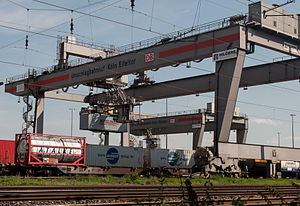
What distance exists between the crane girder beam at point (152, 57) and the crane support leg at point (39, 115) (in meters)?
1.27

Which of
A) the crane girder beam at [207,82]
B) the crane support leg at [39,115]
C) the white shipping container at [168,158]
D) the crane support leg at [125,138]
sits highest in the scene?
the crane girder beam at [207,82]

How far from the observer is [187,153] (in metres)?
34.2

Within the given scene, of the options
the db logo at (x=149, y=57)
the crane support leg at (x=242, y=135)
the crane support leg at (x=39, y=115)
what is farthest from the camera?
the crane support leg at (x=242, y=135)

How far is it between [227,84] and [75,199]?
61.7 ft

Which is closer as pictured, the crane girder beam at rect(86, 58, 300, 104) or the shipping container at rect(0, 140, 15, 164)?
the shipping container at rect(0, 140, 15, 164)

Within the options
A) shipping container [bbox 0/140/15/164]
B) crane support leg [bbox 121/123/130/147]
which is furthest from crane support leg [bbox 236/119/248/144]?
shipping container [bbox 0/140/15/164]

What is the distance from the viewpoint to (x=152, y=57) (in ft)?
107

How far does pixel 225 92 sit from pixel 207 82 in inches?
384

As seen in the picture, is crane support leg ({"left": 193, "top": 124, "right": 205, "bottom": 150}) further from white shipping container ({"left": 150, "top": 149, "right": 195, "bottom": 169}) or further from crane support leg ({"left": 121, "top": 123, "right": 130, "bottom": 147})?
white shipping container ({"left": 150, "top": 149, "right": 195, "bottom": 169})

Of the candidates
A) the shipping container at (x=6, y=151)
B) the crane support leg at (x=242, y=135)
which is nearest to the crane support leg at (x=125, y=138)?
the crane support leg at (x=242, y=135)

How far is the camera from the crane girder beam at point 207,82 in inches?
1313

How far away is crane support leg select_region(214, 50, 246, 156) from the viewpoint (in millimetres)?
29000

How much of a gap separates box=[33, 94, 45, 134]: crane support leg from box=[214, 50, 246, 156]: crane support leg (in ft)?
70.6

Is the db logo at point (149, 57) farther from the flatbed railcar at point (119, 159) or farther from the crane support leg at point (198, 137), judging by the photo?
the crane support leg at point (198, 137)
